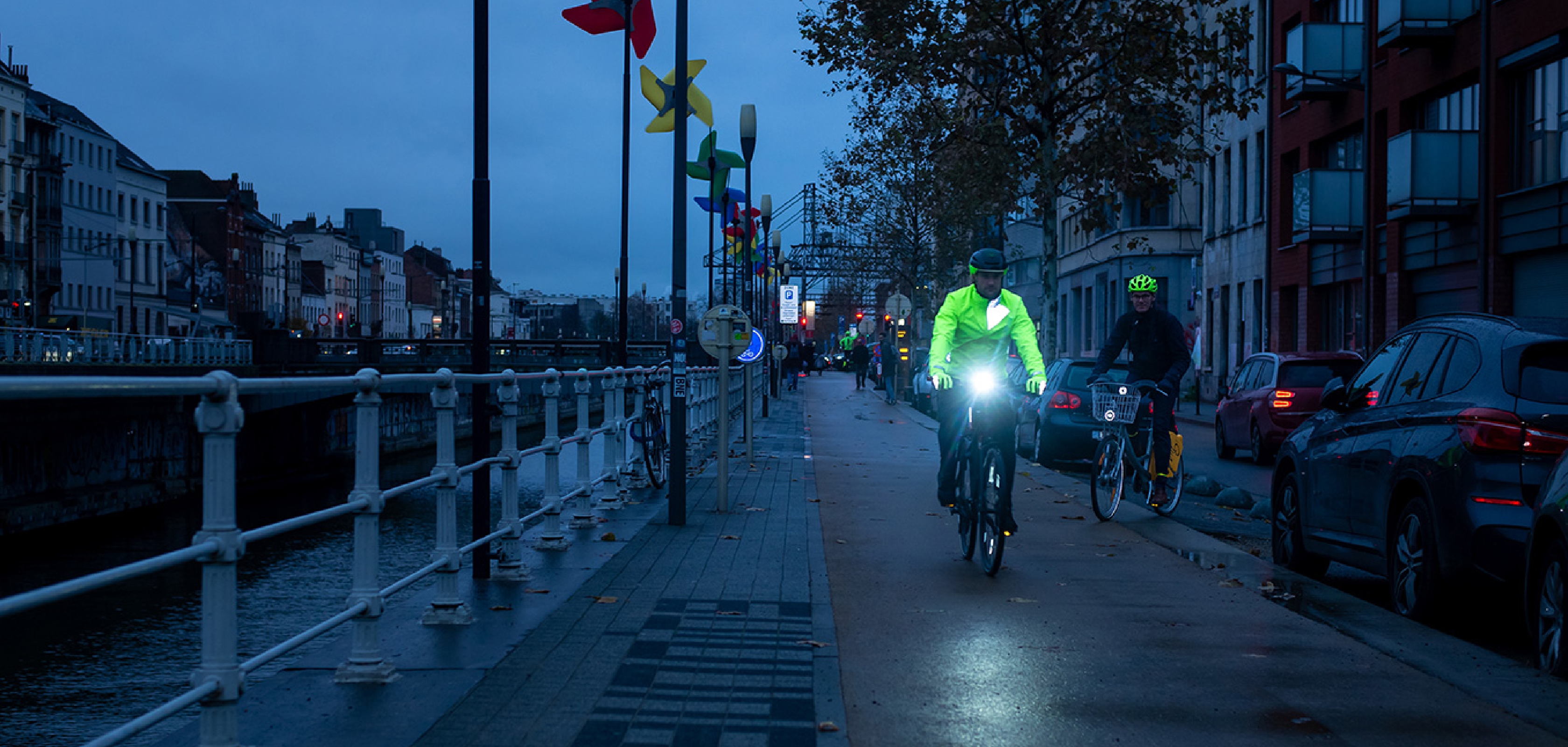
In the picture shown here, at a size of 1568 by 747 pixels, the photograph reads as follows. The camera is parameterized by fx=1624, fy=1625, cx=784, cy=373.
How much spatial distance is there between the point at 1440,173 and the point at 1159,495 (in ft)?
60.9

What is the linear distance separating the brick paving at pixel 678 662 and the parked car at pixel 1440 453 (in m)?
2.87

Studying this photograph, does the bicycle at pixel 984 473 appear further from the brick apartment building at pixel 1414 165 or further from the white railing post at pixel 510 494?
the brick apartment building at pixel 1414 165

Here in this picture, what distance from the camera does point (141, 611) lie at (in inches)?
683

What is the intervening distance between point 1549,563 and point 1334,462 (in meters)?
2.80

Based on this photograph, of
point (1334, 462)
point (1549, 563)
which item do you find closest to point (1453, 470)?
point (1549, 563)

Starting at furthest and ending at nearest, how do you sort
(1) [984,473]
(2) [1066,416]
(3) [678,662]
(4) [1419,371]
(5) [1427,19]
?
(5) [1427,19] → (2) [1066,416] → (1) [984,473] → (4) [1419,371] → (3) [678,662]

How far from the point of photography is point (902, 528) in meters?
12.1

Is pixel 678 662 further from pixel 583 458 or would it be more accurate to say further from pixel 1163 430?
pixel 1163 430

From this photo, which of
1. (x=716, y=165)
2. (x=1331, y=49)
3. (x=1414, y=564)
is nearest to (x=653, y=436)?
(x=1414, y=564)

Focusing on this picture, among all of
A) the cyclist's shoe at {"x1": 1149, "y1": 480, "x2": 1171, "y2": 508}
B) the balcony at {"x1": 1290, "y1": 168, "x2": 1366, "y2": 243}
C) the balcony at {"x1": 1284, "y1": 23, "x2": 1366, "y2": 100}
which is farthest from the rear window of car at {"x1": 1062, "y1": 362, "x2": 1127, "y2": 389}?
the balcony at {"x1": 1284, "y1": 23, "x2": 1366, "y2": 100}

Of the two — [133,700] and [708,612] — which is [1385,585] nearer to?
[708,612]

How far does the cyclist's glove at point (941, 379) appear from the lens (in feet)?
31.3

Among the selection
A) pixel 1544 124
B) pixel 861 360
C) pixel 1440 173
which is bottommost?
pixel 861 360

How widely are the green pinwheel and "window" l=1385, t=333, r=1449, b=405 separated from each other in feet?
73.2
